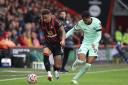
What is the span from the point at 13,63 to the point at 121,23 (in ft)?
58.2

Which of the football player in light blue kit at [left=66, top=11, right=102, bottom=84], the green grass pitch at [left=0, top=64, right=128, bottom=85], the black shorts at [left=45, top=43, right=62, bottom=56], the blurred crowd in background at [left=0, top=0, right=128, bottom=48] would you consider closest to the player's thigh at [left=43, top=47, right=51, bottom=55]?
the black shorts at [left=45, top=43, right=62, bottom=56]

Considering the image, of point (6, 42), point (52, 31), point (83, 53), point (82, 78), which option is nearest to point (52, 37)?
point (52, 31)

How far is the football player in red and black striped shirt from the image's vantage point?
2122 cm

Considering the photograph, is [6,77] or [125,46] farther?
[125,46]

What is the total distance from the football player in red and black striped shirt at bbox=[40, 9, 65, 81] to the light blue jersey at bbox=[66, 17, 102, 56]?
0.34 m

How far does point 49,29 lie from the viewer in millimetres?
21453

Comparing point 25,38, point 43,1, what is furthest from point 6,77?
point 43,1

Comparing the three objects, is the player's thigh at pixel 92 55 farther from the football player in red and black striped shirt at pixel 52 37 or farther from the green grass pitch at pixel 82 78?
the football player in red and black striped shirt at pixel 52 37

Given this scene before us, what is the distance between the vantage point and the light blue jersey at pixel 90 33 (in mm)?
21234

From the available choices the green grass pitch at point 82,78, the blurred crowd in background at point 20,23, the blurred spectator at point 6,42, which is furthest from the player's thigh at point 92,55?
the blurred spectator at point 6,42

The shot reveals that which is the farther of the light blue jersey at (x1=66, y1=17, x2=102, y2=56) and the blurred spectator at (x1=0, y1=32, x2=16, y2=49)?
the blurred spectator at (x1=0, y1=32, x2=16, y2=49)

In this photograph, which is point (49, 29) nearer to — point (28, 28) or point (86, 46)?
point (86, 46)

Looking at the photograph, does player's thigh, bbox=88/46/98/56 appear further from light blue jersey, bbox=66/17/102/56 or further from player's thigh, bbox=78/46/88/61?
player's thigh, bbox=78/46/88/61

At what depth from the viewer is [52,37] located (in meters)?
21.6
